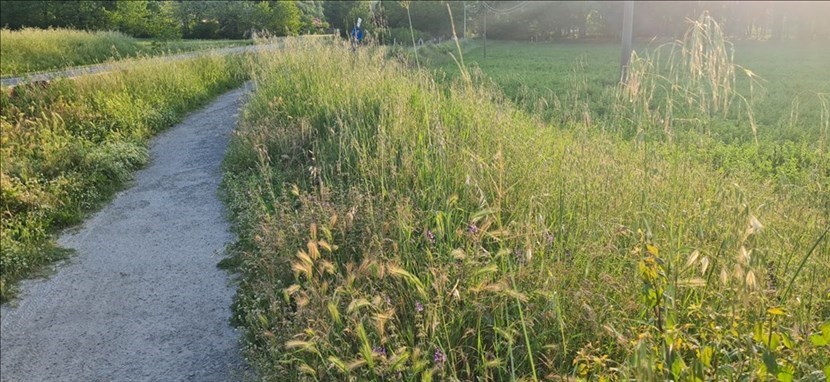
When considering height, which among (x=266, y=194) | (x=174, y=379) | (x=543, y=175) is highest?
(x=543, y=175)

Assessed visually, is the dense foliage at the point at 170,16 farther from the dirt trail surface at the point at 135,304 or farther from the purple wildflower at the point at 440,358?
the purple wildflower at the point at 440,358

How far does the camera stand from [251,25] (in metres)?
33.4

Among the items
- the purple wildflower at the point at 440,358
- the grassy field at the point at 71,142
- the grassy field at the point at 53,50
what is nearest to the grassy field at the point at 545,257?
the purple wildflower at the point at 440,358

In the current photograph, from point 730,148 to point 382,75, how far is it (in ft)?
13.8

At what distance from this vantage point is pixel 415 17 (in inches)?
1764

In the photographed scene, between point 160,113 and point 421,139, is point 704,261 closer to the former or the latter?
point 421,139

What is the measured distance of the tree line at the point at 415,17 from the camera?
844 inches

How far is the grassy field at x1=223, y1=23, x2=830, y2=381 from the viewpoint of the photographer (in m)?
2.03

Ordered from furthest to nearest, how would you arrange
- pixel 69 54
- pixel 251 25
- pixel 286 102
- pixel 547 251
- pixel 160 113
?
pixel 251 25
pixel 69 54
pixel 160 113
pixel 286 102
pixel 547 251

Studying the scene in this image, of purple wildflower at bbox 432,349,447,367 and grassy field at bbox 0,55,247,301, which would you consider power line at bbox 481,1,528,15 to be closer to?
grassy field at bbox 0,55,247,301

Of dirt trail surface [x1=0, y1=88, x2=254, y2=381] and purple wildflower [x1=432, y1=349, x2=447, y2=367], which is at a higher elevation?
purple wildflower [x1=432, y1=349, x2=447, y2=367]

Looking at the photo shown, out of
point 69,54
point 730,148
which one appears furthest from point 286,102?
point 69,54

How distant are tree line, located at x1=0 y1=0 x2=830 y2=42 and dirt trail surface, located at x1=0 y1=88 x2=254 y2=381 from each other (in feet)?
47.0

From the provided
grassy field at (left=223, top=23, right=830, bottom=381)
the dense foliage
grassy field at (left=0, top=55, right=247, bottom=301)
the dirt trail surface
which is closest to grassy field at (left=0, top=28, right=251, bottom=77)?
grassy field at (left=0, top=55, right=247, bottom=301)
